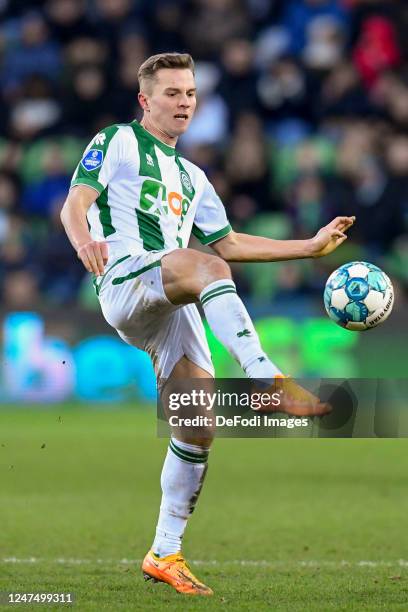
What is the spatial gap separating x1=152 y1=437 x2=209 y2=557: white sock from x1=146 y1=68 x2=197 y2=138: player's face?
147 cm

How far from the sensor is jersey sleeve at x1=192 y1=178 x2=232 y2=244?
21.0ft

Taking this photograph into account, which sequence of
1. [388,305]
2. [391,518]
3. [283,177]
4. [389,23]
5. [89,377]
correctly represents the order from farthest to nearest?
[389,23], [283,177], [89,377], [391,518], [388,305]

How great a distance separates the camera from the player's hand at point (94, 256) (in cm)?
515

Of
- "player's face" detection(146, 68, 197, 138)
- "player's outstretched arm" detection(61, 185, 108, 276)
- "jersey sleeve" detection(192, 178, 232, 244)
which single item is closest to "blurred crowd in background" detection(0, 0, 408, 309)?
"jersey sleeve" detection(192, 178, 232, 244)

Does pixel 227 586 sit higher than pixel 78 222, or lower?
lower

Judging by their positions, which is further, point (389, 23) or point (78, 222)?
point (389, 23)

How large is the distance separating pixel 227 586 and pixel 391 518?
2592 millimetres

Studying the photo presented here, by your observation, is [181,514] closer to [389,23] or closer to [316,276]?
[316,276]

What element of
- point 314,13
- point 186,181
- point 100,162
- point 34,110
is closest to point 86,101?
point 34,110

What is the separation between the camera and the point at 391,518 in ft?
27.6

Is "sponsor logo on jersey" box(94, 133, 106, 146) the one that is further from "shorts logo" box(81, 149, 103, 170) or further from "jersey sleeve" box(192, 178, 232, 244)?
"jersey sleeve" box(192, 178, 232, 244)

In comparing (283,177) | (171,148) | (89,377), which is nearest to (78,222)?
(171,148)

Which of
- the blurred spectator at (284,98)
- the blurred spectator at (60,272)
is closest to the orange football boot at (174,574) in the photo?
the blurred spectator at (60,272)

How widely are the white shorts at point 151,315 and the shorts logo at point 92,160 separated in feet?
1.39
